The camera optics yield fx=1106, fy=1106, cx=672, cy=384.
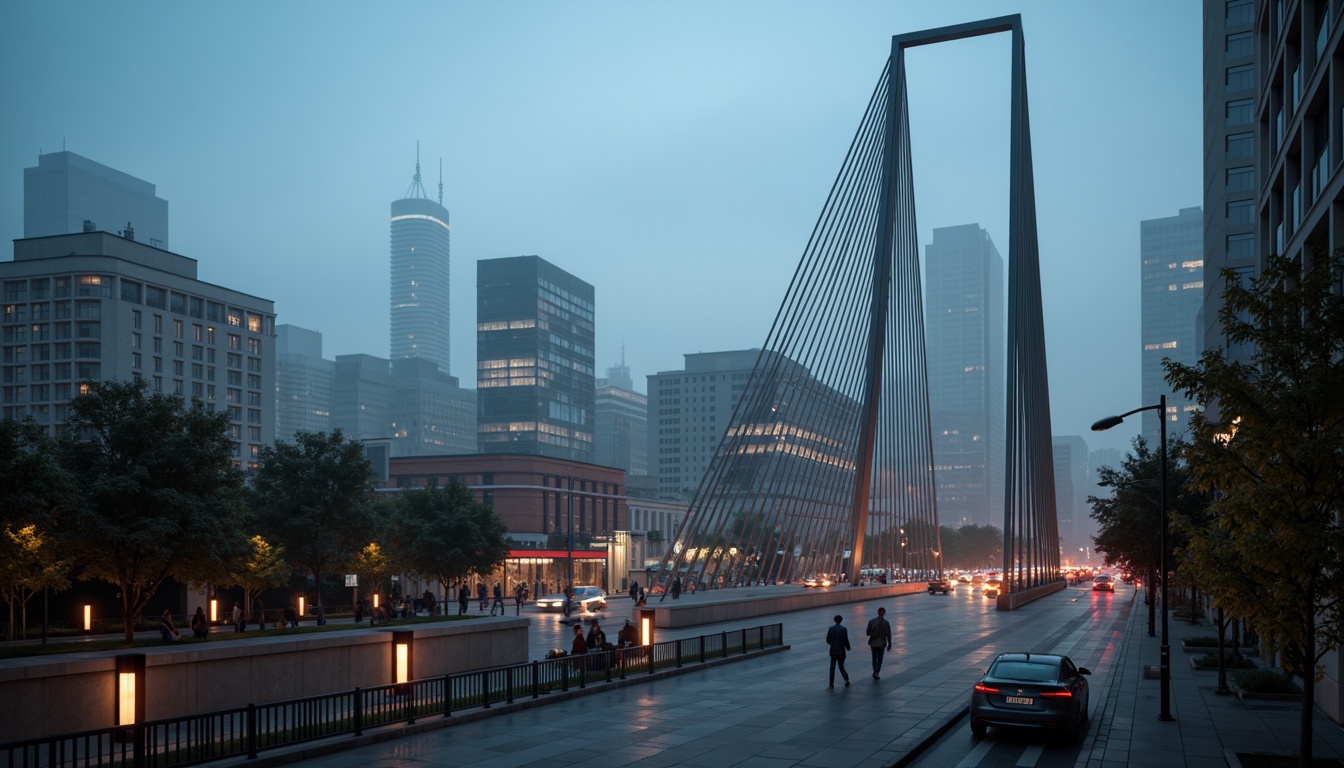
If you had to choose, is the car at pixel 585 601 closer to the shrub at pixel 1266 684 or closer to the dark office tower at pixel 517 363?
the shrub at pixel 1266 684

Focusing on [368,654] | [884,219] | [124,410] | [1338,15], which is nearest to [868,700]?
[368,654]

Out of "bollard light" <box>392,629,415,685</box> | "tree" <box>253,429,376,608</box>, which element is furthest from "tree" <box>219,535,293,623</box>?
"bollard light" <box>392,629,415,685</box>

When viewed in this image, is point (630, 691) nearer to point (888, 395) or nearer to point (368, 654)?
point (368, 654)

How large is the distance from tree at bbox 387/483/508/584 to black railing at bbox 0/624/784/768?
27.2 metres

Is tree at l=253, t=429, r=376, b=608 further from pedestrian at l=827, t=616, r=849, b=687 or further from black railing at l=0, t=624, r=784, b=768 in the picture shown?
pedestrian at l=827, t=616, r=849, b=687

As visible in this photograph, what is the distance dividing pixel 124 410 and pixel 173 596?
19.8m

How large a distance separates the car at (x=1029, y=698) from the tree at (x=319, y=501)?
3555 centimetres

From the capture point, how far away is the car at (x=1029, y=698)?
17.4 metres

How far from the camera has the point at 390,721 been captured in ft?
60.0

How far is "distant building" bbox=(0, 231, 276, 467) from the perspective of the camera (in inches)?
3996

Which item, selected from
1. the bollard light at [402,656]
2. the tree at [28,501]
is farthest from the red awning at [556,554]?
the bollard light at [402,656]

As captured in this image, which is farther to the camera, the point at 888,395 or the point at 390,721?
the point at 888,395

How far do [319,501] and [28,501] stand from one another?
75.2 feet

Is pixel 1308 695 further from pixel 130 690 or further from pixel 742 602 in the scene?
pixel 742 602
